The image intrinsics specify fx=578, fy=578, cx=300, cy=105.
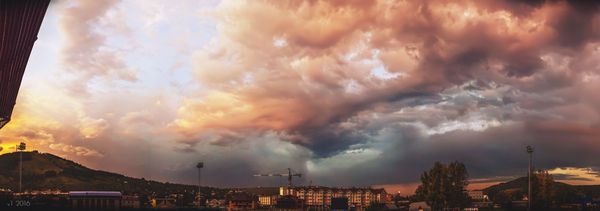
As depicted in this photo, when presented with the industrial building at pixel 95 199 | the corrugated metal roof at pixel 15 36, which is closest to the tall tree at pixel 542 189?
the industrial building at pixel 95 199

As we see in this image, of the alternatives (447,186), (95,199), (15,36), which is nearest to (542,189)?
(447,186)

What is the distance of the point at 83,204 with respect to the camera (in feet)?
331

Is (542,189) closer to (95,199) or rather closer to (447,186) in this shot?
(447,186)

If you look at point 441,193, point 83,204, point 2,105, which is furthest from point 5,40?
point 441,193

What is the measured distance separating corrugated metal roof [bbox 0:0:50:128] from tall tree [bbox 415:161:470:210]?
13770 cm

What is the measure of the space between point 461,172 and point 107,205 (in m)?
99.9

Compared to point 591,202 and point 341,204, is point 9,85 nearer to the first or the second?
point 341,204

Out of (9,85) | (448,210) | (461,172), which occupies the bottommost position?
(448,210)

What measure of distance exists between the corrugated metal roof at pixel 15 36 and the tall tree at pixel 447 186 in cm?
13770

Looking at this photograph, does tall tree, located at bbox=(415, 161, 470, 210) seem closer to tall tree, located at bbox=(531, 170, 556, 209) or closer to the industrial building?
tall tree, located at bbox=(531, 170, 556, 209)

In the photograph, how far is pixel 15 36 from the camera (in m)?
31.8

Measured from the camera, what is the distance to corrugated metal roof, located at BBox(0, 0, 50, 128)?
1141 inches

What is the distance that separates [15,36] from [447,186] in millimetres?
144680

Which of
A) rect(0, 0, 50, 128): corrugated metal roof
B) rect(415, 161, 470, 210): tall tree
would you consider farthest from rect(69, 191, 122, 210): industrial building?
rect(415, 161, 470, 210): tall tree
